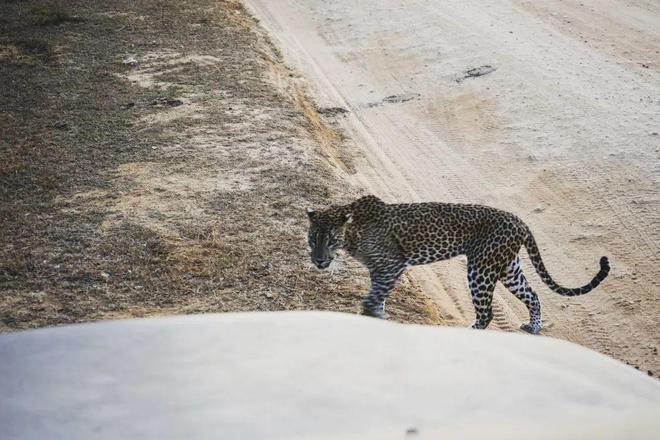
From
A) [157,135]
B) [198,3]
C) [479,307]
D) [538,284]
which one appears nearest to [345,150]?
[157,135]

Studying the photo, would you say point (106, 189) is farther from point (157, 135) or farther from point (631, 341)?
point (631, 341)

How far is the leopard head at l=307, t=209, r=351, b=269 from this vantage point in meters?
8.62

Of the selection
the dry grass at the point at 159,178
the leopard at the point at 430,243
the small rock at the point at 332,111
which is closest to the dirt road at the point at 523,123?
the small rock at the point at 332,111

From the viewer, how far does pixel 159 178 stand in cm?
1216

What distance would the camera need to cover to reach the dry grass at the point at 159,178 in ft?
30.7

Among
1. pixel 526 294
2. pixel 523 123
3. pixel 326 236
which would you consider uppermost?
pixel 326 236

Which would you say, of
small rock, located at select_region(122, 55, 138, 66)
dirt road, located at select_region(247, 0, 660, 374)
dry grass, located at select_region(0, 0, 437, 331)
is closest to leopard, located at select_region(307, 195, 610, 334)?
dry grass, located at select_region(0, 0, 437, 331)

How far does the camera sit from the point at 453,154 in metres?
13.6

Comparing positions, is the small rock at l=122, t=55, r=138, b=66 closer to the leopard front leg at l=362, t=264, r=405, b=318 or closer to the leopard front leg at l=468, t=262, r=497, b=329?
the leopard front leg at l=362, t=264, r=405, b=318

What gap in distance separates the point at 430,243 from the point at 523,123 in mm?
6164

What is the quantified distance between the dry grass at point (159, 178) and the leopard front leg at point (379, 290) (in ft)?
1.48

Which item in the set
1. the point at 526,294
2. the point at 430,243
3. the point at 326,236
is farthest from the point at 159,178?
the point at 526,294

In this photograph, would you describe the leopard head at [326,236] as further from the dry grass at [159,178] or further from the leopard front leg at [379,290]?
the dry grass at [159,178]

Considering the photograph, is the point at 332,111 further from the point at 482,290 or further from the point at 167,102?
the point at 482,290
